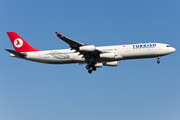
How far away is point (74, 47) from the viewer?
44625 millimetres

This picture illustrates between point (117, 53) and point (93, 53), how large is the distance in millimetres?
4346

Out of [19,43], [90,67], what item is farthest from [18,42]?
[90,67]

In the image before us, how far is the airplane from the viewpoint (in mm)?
45625

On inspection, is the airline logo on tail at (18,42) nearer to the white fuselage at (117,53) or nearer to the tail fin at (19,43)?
the tail fin at (19,43)

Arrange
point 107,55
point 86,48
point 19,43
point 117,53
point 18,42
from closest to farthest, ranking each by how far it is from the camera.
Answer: point 86,48
point 107,55
point 117,53
point 19,43
point 18,42

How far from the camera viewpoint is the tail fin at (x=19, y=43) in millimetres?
51756

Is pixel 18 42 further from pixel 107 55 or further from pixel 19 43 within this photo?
pixel 107 55

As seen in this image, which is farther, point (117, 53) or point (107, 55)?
point (117, 53)

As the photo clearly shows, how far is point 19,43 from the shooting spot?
5247cm

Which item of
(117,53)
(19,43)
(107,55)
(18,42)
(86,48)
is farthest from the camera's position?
(18,42)

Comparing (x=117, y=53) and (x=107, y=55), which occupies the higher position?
(x=117, y=53)

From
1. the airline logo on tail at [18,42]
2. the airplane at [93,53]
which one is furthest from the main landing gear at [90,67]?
the airline logo on tail at [18,42]

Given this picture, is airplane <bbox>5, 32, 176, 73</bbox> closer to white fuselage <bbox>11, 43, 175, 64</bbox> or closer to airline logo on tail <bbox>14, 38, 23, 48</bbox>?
white fuselage <bbox>11, 43, 175, 64</bbox>

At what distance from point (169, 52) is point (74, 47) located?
1727 cm
